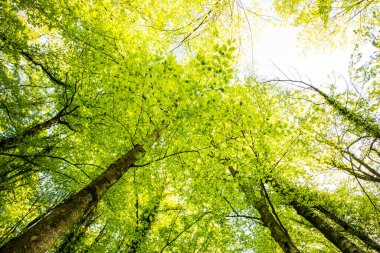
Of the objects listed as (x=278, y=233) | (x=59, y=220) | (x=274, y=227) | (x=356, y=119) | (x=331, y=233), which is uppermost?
(x=356, y=119)

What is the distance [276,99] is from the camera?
35.4 feet

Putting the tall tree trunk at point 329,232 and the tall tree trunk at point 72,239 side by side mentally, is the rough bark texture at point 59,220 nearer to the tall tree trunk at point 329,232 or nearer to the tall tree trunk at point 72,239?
the tall tree trunk at point 329,232

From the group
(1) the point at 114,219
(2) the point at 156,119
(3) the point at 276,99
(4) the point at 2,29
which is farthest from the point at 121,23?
(3) the point at 276,99

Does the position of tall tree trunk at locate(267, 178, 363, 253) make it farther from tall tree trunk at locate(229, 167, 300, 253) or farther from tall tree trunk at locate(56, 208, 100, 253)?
A: tall tree trunk at locate(56, 208, 100, 253)

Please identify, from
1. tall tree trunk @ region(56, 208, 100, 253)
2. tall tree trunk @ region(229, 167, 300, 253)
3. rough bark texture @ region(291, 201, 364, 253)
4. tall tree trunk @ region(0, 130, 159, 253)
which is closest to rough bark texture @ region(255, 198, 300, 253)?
tall tree trunk @ region(229, 167, 300, 253)

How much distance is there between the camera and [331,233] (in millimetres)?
7430

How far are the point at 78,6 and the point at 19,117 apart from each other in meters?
4.41

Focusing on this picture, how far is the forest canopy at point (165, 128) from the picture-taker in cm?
454

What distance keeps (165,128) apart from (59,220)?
8.26 ft

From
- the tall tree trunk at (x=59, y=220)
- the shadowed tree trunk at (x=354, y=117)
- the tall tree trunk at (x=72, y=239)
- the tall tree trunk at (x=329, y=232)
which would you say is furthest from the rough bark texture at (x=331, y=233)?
the tall tree trunk at (x=72, y=239)

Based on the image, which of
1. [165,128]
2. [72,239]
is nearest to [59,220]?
[165,128]

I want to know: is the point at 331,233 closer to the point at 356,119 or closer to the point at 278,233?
the point at 278,233

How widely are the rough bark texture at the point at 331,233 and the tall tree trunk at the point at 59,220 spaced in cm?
652

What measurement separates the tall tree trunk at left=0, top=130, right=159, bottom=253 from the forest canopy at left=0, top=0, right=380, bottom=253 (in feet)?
0.06
